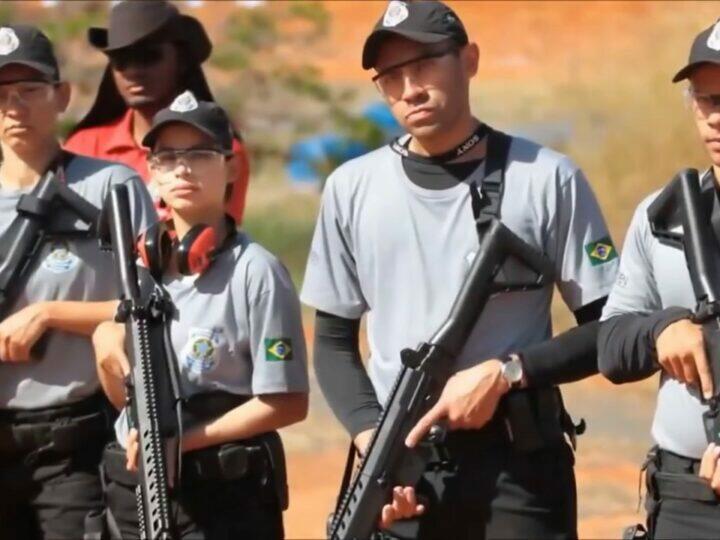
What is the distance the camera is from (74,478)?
5297mm

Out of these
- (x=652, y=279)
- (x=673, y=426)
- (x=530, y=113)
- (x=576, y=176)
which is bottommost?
(x=673, y=426)

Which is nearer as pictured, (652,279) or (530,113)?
(652,279)

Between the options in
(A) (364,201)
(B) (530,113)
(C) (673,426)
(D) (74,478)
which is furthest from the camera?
(B) (530,113)

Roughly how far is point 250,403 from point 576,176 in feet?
3.40

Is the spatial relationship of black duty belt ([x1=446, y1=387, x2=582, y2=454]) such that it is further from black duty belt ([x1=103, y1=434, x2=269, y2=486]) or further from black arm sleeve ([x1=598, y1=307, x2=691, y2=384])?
black duty belt ([x1=103, y1=434, x2=269, y2=486])

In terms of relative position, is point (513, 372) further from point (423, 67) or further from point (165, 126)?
point (165, 126)

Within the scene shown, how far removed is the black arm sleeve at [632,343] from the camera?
422cm

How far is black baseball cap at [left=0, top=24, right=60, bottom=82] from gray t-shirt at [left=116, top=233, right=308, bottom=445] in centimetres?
90

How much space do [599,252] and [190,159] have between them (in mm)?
1128

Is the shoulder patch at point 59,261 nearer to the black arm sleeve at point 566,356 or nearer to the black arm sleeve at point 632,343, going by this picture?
the black arm sleeve at point 566,356

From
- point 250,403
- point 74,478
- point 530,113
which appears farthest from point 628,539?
point 530,113

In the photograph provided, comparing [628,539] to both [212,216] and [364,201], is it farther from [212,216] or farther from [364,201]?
[212,216]

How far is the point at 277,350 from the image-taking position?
4770mm

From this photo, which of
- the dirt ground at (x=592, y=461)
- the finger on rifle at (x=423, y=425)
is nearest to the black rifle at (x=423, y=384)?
the finger on rifle at (x=423, y=425)
